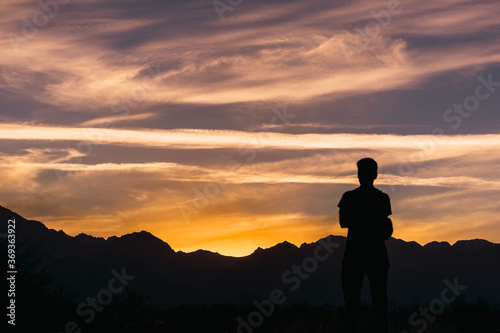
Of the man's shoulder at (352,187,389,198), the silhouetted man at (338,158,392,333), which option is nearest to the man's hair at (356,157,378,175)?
the silhouetted man at (338,158,392,333)

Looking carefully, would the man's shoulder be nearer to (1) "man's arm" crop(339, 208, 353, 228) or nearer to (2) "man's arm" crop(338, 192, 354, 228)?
(2) "man's arm" crop(338, 192, 354, 228)

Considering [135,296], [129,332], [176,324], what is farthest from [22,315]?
[135,296]

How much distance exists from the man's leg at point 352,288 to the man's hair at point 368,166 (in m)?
1.43

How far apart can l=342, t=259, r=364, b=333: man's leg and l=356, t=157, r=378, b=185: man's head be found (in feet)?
4.23

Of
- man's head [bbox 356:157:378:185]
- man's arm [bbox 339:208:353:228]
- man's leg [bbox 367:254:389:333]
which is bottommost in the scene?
man's leg [bbox 367:254:389:333]

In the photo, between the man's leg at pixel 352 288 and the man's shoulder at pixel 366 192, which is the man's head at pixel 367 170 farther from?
the man's leg at pixel 352 288

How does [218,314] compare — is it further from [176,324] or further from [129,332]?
[129,332]

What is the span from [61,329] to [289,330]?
445 cm

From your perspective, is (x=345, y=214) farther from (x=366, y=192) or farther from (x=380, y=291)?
(x=380, y=291)

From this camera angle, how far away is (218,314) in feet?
54.7

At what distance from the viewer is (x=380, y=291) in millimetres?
9859

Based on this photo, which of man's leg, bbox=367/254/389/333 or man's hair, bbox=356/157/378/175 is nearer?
man's leg, bbox=367/254/389/333

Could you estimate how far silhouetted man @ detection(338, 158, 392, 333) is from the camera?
9852 mm

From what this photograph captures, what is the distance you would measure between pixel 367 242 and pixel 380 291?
2.53 ft
